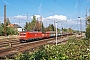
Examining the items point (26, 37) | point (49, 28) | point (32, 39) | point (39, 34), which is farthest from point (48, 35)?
point (49, 28)

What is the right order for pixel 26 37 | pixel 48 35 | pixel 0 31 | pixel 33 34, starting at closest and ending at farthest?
pixel 26 37, pixel 33 34, pixel 48 35, pixel 0 31

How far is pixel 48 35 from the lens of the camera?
202 ft

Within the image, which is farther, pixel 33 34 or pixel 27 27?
pixel 27 27

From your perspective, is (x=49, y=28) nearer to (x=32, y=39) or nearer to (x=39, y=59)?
(x=32, y=39)

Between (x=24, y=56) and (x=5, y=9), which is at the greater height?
(x=5, y=9)

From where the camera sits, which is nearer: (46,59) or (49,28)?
(46,59)

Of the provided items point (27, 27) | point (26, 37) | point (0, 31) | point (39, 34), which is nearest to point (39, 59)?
point (26, 37)

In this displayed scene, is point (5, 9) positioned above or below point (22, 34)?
above

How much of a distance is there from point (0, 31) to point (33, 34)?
26.4 meters

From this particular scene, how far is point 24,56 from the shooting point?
413 centimetres

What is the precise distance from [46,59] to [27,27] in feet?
372

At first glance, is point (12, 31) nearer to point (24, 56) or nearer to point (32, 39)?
point (32, 39)

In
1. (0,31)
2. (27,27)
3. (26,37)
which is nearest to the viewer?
(26,37)

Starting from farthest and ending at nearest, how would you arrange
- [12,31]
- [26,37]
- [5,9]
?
1. [12,31]
2. [5,9]
3. [26,37]
